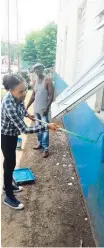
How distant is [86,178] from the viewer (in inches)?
132

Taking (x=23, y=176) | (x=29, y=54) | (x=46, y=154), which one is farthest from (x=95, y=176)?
(x=29, y=54)

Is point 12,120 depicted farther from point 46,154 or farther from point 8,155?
point 46,154

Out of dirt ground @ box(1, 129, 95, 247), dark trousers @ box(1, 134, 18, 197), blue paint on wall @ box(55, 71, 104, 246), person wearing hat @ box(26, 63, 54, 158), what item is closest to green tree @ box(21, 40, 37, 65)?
person wearing hat @ box(26, 63, 54, 158)

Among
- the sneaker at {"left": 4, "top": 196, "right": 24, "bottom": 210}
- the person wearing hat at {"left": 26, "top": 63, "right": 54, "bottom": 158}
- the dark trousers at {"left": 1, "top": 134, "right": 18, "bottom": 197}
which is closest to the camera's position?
the dark trousers at {"left": 1, "top": 134, "right": 18, "bottom": 197}

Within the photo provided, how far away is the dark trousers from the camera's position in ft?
9.62

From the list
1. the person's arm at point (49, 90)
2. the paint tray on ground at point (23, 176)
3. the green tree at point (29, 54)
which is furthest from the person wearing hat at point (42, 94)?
the green tree at point (29, 54)

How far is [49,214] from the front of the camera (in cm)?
320

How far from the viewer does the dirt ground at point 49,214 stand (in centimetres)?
278

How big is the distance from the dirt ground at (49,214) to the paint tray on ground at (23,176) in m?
0.09

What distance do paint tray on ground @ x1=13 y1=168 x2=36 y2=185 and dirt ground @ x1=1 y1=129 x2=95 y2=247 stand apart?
9 cm

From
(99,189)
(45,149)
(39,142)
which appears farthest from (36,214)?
(39,142)

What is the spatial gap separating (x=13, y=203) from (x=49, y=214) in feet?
1.56

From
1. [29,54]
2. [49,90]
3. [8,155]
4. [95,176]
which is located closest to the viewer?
[95,176]

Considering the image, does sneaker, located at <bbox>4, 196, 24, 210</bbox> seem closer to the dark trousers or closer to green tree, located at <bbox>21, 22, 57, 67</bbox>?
the dark trousers
